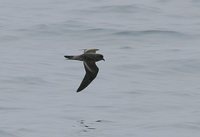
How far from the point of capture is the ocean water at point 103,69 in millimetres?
14823

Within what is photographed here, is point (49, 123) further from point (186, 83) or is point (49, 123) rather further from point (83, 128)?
point (186, 83)

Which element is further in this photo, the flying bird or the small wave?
the small wave

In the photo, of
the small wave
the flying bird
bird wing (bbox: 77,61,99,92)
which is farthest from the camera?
the small wave

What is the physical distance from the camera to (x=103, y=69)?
1864cm

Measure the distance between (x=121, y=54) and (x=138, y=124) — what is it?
15.9 ft

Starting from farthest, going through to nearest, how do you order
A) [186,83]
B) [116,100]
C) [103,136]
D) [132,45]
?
[132,45] < [186,83] < [116,100] < [103,136]

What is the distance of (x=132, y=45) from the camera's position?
20469mm

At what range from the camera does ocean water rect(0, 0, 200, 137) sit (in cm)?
1482

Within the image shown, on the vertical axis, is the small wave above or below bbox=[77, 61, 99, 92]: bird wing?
below

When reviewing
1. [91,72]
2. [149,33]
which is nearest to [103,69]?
[149,33]

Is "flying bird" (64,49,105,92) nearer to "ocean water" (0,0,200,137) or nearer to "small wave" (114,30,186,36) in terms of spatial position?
"ocean water" (0,0,200,137)

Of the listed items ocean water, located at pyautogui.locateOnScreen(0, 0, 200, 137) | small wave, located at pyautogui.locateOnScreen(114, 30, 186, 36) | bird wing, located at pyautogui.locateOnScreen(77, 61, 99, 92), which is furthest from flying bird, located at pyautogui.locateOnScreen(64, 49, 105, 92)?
small wave, located at pyautogui.locateOnScreen(114, 30, 186, 36)

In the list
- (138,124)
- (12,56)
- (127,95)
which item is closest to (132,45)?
(12,56)

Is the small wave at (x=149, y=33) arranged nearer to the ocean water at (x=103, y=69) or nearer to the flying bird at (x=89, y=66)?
the ocean water at (x=103, y=69)
